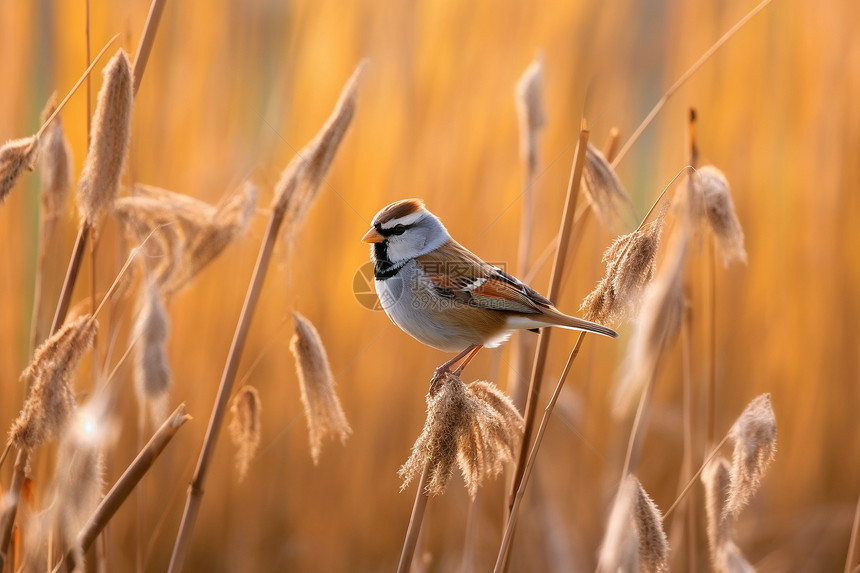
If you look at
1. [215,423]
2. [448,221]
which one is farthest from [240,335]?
[448,221]

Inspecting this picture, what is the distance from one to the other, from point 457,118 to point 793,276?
3.96 ft

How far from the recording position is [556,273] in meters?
1.05

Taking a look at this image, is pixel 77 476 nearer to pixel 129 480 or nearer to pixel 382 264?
pixel 129 480

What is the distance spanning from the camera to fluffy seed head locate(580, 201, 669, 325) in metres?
0.90

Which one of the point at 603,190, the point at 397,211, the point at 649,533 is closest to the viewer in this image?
the point at 649,533

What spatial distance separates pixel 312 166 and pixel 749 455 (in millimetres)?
738

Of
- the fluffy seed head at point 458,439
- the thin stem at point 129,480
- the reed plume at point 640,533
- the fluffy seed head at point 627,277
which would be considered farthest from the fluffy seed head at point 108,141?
the reed plume at point 640,533

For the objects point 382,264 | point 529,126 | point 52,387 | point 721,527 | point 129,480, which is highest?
point 529,126

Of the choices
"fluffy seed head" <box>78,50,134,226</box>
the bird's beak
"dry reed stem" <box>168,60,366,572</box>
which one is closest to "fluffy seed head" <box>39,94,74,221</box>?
"fluffy seed head" <box>78,50,134,226</box>

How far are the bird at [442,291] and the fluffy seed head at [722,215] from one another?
0.97ft

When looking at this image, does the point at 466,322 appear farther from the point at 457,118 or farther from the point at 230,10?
the point at 230,10

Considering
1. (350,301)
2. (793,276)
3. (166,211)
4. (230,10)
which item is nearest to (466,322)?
(166,211)

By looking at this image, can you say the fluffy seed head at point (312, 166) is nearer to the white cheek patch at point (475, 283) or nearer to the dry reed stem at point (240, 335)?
the dry reed stem at point (240, 335)

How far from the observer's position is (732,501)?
1.02 m
